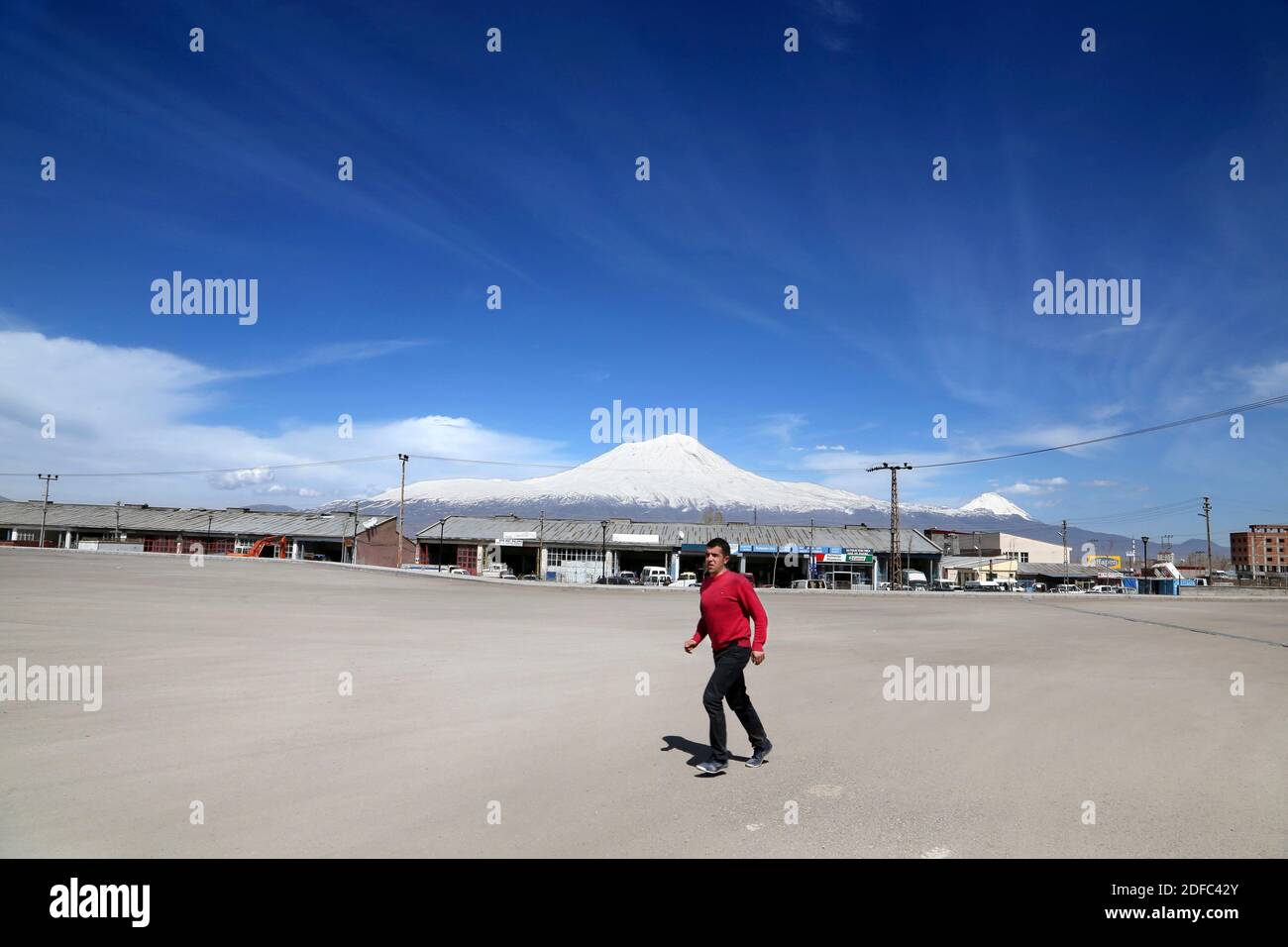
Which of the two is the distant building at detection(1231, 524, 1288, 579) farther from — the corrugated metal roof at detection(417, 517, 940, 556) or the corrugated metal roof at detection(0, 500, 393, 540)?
the corrugated metal roof at detection(0, 500, 393, 540)

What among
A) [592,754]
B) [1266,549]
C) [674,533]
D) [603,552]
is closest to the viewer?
[592,754]

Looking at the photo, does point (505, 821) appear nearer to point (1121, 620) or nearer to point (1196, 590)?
point (1121, 620)

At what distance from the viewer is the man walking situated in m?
6.29

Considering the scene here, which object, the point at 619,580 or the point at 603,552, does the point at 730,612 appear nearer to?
the point at 619,580

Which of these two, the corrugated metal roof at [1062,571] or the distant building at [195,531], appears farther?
the corrugated metal roof at [1062,571]

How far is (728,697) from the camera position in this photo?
652cm

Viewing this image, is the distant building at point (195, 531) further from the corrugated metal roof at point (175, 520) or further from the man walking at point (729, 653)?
the man walking at point (729, 653)

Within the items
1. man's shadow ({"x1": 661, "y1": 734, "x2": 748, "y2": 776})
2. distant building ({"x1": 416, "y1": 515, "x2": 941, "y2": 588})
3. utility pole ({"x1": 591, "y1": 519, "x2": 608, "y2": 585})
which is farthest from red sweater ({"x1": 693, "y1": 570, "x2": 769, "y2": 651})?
distant building ({"x1": 416, "y1": 515, "x2": 941, "y2": 588})

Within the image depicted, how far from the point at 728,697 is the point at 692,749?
2.72 feet

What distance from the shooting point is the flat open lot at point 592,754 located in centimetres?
467

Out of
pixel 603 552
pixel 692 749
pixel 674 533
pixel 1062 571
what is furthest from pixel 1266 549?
pixel 692 749

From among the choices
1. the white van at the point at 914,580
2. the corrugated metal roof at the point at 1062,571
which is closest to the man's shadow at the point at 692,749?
the white van at the point at 914,580

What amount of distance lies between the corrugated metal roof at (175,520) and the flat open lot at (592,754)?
7509cm
